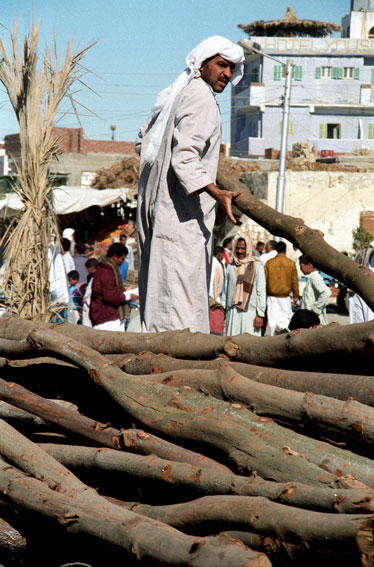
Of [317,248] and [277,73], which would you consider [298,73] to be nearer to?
[277,73]

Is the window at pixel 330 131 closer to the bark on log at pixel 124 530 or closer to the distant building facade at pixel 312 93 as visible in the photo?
the distant building facade at pixel 312 93

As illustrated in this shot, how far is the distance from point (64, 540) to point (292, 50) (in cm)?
6071

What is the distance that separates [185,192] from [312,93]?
190 feet

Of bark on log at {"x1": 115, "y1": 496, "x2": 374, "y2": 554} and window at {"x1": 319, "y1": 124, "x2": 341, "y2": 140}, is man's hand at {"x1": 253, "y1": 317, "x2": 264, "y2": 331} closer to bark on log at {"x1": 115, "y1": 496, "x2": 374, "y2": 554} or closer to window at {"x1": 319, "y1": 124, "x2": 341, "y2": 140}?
bark on log at {"x1": 115, "y1": 496, "x2": 374, "y2": 554}

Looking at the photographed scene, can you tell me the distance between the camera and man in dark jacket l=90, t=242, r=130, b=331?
7973 mm

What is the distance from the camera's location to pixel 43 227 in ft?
14.9

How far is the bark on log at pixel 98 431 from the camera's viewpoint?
87.7 inches

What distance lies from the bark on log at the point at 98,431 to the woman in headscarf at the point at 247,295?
653 cm

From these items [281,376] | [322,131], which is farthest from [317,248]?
[322,131]

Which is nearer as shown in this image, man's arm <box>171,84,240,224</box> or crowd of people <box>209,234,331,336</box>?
man's arm <box>171,84,240,224</box>

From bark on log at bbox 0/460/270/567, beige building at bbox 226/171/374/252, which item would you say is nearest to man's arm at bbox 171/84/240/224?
bark on log at bbox 0/460/270/567

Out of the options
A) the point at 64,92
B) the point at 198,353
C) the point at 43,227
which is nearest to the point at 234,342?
the point at 198,353

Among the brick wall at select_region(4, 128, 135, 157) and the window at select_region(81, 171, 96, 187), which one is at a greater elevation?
the brick wall at select_region(4, 128, 135, 157)

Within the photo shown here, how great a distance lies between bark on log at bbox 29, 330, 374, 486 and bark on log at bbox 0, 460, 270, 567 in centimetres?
35
